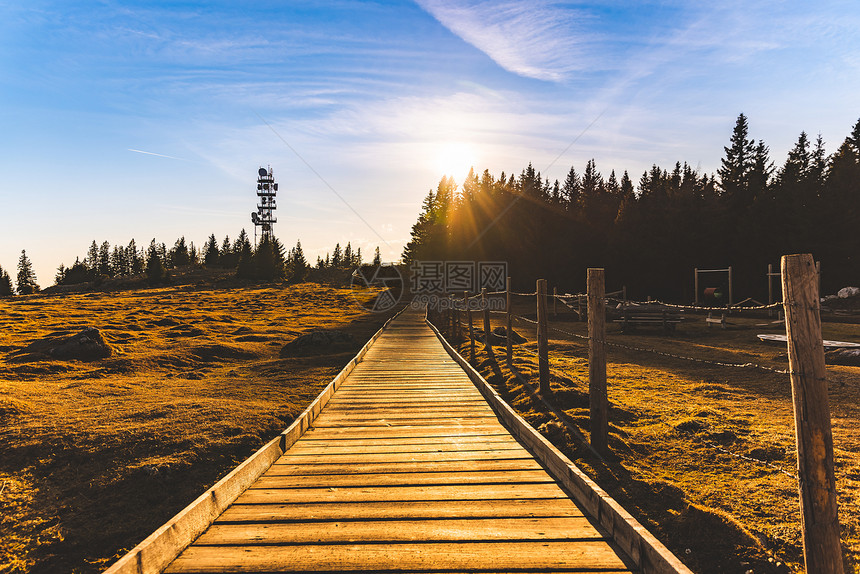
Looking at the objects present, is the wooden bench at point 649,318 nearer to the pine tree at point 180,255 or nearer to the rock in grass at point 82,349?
the rock in grass at point 82,349

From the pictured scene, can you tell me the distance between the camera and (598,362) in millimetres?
5605

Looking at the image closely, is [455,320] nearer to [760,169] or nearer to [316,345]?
[316,345]

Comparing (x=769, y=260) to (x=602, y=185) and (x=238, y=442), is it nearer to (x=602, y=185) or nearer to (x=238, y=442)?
(x=602, y=185)

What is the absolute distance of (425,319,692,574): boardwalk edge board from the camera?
2992 mm

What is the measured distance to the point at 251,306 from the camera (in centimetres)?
4562

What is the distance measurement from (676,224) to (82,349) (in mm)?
48754

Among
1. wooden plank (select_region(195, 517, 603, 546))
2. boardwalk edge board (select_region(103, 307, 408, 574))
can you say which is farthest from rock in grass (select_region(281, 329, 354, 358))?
wooden plank (select_region(195, 517, 603, 546))

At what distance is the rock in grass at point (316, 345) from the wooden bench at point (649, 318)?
45.1ft

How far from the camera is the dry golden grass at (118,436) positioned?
4.49m

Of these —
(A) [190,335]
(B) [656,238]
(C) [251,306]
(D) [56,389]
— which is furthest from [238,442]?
(B) [656,238]

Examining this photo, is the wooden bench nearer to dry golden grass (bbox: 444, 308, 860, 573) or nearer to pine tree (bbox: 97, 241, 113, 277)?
dry golden grass (bbox: 444, 308, 860, 573)

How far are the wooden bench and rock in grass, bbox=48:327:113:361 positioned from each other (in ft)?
73.5

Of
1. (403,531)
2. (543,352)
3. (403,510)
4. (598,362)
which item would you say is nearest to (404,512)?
(403,510)

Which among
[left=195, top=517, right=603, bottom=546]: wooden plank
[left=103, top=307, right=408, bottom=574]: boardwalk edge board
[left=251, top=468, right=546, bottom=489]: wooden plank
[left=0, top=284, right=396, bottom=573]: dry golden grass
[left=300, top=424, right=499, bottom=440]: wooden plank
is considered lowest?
[left=0, top=284, right=396, bottom=573]: dry golden grass
